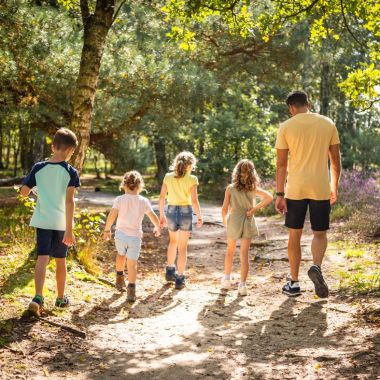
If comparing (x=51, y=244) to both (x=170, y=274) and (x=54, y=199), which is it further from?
(x=170, y=274)

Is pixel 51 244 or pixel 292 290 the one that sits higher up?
pixel 51 244

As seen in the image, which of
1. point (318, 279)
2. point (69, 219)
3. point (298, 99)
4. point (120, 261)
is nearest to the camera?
point (69, 219)

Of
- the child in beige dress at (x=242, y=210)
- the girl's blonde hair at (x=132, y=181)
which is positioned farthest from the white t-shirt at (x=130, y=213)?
the child in beige dress at (x=242, y=210)

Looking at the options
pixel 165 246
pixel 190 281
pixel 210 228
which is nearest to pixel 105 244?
pixel 165 246

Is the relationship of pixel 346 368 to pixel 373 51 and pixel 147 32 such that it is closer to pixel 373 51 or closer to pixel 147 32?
pixel 373 51

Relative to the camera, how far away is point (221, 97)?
25.9 meters

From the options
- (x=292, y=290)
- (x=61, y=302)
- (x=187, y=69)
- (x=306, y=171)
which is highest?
(x=187, y=69)

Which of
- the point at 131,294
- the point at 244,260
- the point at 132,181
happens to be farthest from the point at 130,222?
the point at 244,260

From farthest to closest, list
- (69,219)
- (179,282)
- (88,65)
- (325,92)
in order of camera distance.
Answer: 1. (325,92)
2. (88,65)
3. (179,282)
4. (69,219)

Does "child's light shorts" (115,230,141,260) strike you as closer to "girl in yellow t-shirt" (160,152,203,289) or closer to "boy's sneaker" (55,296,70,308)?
"girl in yellow t-shirt" (160,152,203,289)

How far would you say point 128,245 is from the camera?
6.93 metres

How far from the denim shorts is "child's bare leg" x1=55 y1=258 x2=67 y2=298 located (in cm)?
226

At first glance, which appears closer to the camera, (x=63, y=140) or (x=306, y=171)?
(x=63, y=140)

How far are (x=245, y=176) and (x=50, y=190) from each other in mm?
2766
